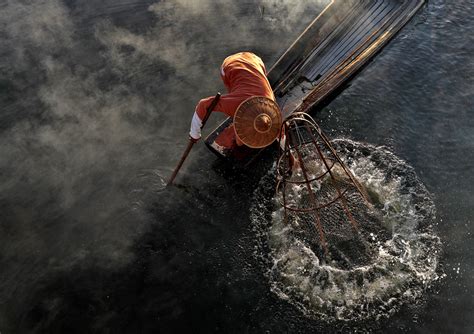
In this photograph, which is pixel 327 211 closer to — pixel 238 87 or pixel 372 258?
pixel 372 258

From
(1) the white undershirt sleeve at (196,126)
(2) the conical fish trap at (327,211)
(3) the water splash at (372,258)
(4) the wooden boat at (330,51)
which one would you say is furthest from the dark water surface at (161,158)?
(1) the white undershirt sleeve at (196,126)

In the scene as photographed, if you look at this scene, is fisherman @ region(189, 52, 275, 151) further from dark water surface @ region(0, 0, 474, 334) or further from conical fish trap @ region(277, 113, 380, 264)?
dark water surface @ region(0, 0, 474, 334)

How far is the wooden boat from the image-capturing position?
7.67m

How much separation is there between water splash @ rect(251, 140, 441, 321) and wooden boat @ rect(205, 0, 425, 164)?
1.47 metres

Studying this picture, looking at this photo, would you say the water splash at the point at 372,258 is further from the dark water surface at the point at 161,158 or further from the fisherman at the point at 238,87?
the fisherman at the point at 238,87

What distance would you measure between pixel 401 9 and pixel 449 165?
428 centimetres

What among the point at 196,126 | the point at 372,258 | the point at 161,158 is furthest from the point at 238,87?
the point at 372,258

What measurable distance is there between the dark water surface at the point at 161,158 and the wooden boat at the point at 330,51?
61 centimetres

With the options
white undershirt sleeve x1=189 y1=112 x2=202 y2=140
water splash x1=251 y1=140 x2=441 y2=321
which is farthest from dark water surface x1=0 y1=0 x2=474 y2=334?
white undershirt sleeve x1=189 y1=112 x2=202 y2=140

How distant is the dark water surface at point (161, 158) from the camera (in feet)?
19.2

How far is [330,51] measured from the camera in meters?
8.95

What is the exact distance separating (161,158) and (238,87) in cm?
230

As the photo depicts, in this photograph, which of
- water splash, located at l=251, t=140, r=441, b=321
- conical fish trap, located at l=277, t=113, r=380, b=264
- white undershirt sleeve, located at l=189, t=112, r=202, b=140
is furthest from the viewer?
conical fish trap, located at l=277, t=113, r=380, b=264

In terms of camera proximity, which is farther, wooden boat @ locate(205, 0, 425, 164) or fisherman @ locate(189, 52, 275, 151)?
wooden boat @ locate(205, 0, 425, 164)
